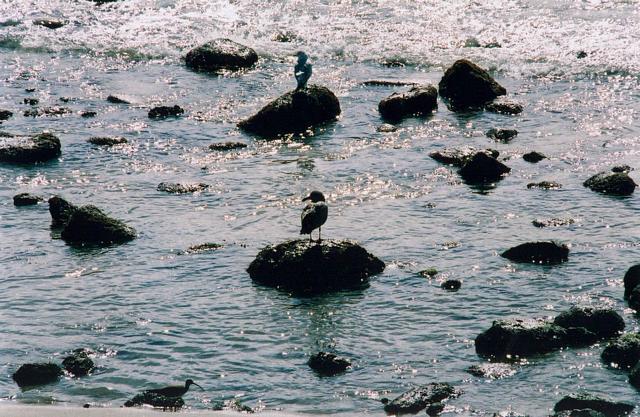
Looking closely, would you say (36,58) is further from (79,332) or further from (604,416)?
(604,416)

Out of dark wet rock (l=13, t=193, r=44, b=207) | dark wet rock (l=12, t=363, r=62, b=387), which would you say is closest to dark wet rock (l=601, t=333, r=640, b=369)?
dark wet rock (l=12, t=363, r=62, b=387)

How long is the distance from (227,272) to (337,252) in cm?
186

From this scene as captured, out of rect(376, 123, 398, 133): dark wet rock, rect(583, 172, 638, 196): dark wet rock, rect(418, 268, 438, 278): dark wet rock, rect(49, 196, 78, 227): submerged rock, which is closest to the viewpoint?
rect(418, 268, 438, 278): dark wet rock

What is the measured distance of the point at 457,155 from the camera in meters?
23.7

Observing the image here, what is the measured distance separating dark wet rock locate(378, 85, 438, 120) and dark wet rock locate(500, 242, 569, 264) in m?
8.61

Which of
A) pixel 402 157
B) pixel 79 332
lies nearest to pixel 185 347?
pixel 79 332

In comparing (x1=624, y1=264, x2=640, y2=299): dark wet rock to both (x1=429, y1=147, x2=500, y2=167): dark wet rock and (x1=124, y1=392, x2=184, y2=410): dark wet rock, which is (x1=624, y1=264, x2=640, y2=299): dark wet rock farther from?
(x1=124, y1=392, x2=184, y2=410): dark wet rock

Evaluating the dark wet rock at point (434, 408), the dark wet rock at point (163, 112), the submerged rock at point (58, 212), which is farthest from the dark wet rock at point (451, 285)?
the dark wet rock at point (163, 112)

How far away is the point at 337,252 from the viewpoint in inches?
705

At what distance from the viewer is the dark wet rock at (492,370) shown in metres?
14.9

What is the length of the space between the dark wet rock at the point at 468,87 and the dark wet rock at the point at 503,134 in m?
2.23

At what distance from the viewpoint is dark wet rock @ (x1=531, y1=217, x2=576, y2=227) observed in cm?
2019

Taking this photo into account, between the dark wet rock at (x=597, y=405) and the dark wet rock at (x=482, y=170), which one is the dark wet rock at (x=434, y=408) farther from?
the dark wet rock at (x=482, y=170)

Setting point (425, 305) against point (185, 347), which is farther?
point (425, 305)
